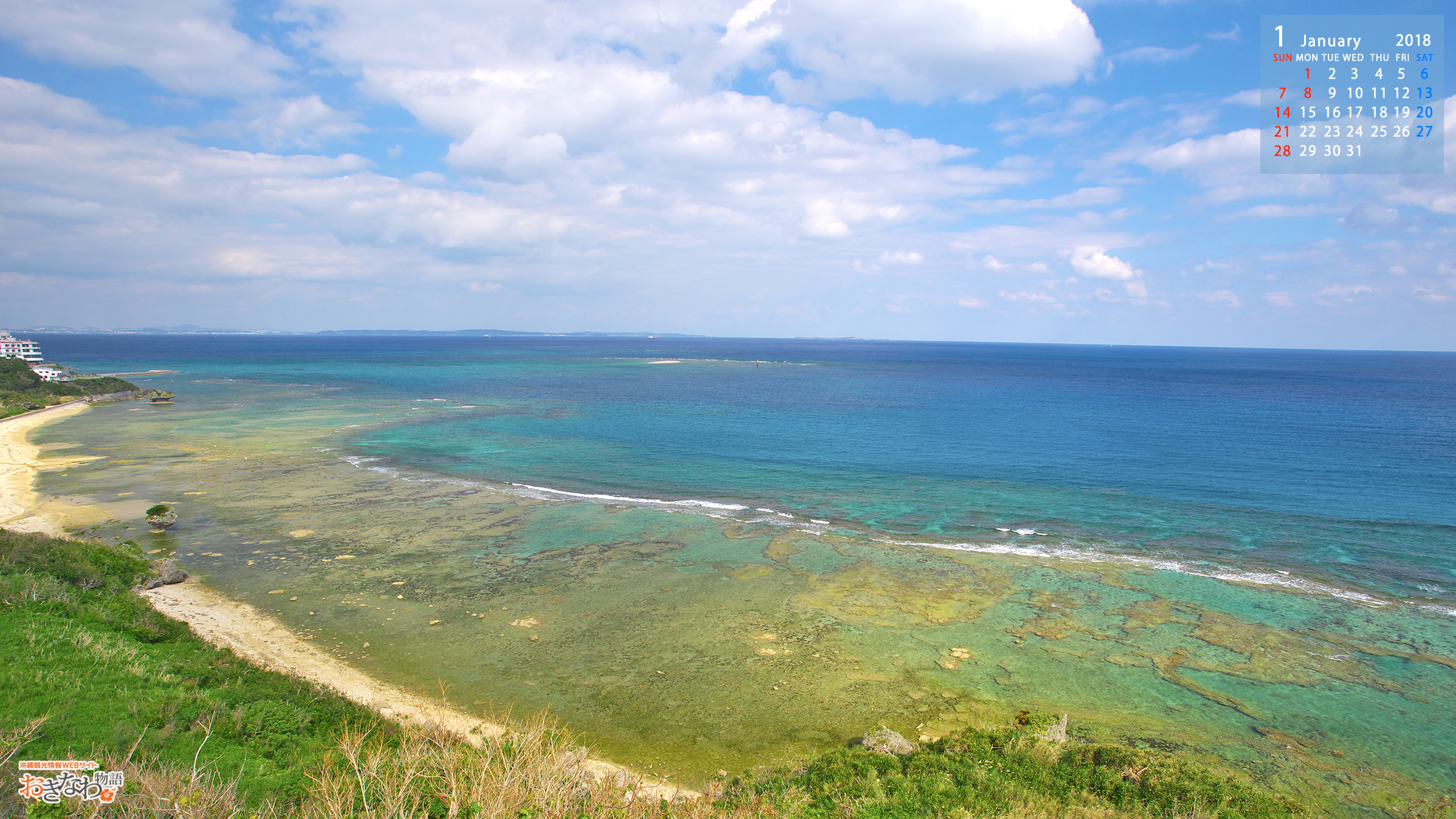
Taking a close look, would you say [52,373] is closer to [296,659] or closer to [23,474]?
[23,474]

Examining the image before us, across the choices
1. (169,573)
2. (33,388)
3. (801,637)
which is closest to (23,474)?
(169,573)

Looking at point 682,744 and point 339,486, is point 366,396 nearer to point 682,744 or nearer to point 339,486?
point 339,486

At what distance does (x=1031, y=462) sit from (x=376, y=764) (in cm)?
5241

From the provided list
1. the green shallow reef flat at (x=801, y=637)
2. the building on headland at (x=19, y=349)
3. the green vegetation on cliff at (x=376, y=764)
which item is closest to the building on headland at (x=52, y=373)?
the building on headland at (x=19, y=349)

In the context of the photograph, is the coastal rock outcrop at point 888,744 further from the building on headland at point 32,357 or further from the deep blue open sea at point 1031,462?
the building on headland at point 32,357

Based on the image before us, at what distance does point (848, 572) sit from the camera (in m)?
29.3

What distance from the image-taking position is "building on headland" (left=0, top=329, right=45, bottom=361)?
110m

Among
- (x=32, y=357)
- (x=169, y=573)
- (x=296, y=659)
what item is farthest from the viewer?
(x=32, y=357)

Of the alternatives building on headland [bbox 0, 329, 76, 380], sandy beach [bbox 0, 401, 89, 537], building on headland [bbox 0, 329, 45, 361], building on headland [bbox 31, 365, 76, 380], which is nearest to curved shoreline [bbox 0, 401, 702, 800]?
sandy beach [bbox 0, 401, 89, 537]

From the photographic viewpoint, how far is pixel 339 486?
139 ft

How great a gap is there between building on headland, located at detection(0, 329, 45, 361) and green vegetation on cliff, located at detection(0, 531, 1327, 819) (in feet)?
421

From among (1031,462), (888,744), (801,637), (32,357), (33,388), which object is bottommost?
(801,637)

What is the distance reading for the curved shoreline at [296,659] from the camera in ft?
53.2

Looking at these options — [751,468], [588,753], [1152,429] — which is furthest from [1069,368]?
[588,753]
